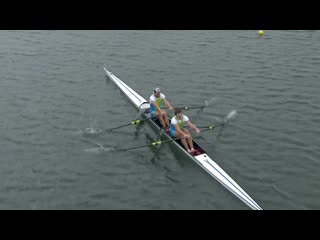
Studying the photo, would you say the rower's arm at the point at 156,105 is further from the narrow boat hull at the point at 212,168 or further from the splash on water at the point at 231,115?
the splash on water at the point at 231,115

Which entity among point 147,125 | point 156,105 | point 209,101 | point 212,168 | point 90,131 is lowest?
point 212,168

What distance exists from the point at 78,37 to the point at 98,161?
20.1 metres

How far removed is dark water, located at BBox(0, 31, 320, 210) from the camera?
1603 centimetres

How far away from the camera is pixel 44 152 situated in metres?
19.0

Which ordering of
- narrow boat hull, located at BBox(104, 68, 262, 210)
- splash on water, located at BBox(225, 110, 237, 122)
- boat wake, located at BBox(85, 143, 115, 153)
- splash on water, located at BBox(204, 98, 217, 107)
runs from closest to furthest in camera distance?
narrow boat hull, located at BBox(104, 68, 262, 210), boat wake, located at BBox(85, 143, 115, 153), splash on water, located at BBox(225, 110, 237, 122), splash on water, located at BBox(204, 98, 217, 107)

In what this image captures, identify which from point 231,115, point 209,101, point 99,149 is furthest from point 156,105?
point 231,115

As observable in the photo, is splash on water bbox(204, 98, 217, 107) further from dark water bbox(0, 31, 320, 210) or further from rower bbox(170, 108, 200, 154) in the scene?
rower bbox(170, 108, 200, 154)

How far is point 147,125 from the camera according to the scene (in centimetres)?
2173

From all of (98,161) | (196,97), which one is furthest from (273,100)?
(98,161)

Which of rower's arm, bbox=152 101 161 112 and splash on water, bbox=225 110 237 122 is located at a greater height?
rower's arm, bbox=152 101 161 112

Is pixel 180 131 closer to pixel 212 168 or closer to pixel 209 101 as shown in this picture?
pixel 212 168

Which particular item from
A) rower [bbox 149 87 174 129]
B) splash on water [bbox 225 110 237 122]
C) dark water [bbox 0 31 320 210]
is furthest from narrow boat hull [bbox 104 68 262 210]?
splash on water [bbox 225 110 237 122]

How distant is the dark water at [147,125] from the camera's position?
52.6ft

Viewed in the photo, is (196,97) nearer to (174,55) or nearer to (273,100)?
(273,100)
